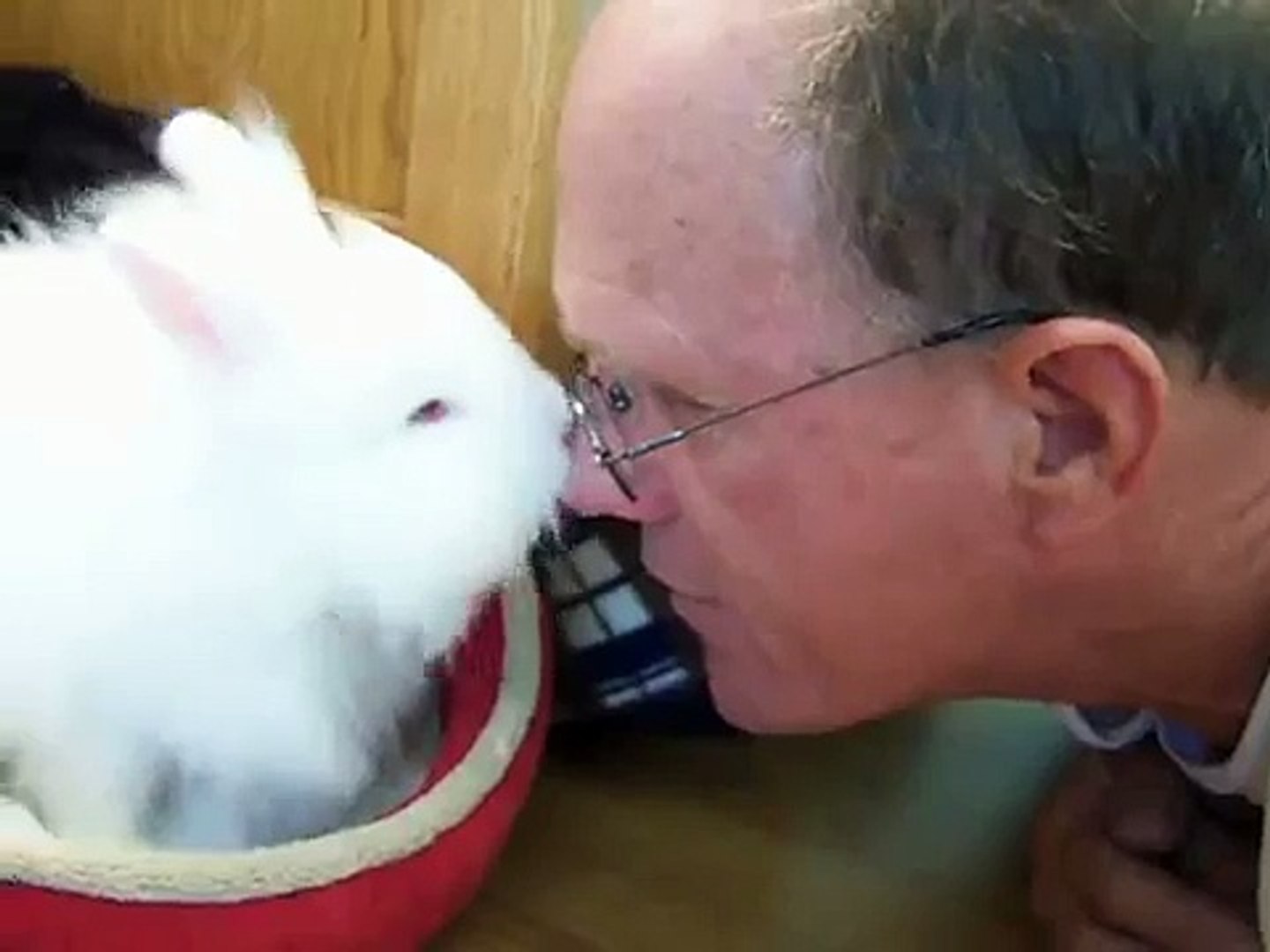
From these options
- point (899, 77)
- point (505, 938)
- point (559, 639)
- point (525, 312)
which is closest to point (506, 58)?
point (525, 312)

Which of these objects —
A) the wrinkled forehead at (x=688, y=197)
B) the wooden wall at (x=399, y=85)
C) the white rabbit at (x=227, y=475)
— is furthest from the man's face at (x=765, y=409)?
the wooden wall at (x=399, y=85)

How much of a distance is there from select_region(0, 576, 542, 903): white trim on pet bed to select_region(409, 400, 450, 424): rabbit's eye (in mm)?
143

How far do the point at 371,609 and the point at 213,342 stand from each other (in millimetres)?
139

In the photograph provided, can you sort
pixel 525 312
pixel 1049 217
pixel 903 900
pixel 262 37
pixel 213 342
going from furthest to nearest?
1. pixel 262 37
2. pixel 525 312
3. pixel 903 900
4. pixel 213 342
5. pixel 1049 217

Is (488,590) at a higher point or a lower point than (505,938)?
higher

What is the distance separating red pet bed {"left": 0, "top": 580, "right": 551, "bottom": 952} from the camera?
3.13 ft

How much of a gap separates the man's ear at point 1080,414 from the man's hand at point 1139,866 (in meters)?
0.26

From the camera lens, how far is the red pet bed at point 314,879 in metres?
0.96

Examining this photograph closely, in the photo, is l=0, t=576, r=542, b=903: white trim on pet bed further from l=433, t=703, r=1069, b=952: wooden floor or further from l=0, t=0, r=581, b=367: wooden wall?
l=0, t=0, r=581, b=367: wooden wall

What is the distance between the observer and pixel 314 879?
979 millimetres

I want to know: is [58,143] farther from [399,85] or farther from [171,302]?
[171,302]

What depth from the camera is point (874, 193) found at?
80cm

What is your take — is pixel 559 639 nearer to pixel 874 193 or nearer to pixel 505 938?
pixel 505 938

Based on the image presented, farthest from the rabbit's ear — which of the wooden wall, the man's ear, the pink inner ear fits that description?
the man's ear
